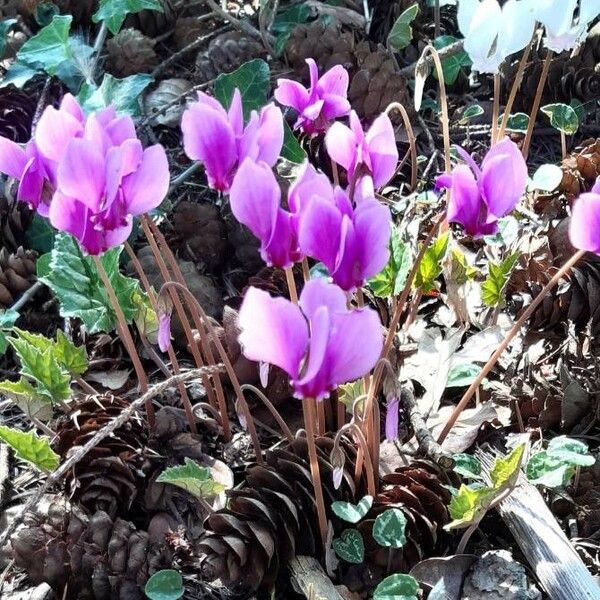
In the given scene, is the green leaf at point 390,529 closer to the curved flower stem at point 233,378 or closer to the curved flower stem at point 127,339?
the curved flower stem at point 233,378

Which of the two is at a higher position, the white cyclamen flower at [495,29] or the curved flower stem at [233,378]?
the white cyclamen flower at [495,29]

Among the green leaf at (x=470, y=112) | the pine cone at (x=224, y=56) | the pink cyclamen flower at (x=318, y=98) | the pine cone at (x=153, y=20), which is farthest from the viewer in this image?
the pine cone at (x=153, y=20)

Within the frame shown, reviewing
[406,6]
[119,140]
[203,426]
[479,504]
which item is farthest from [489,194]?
[406,6]

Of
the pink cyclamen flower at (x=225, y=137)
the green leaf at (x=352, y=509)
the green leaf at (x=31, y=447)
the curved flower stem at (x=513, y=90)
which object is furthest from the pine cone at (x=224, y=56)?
the green leaf at (x=352, y=509)

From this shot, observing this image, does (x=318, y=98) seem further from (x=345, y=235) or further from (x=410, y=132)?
(x=345, y=235)

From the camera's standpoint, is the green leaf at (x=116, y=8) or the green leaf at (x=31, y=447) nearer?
the green leaf at (x=31, y=447)

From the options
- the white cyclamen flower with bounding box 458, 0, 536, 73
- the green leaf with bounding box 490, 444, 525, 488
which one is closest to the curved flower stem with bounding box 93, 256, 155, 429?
the green leaf with bounding box 490, 444, 525, 488

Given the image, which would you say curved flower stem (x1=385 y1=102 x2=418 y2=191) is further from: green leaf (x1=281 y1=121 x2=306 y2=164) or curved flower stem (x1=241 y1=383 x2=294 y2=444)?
curved flower stem (x1=241 y1=383 x2=294 y2=444)

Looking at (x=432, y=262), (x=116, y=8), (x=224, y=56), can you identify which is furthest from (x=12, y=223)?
(x=432, y=262)

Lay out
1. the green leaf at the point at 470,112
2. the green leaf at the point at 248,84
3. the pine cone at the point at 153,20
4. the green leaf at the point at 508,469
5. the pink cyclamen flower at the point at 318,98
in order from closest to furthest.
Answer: the green leaf at the point at 508,469
the pink cyclamen flower at the point at 318,98
the green leaf at the point at 248,84
the green leaf at the point at 470,112
the pine cone at the point at 153,20
